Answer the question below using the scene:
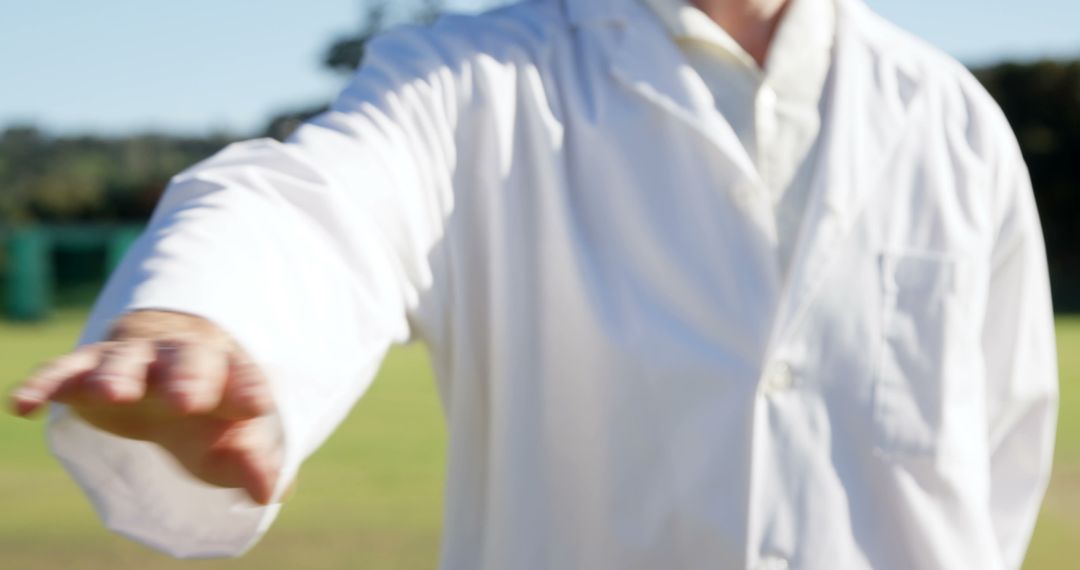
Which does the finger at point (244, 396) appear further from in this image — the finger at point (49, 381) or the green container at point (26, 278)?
the green container at point (26, 278)

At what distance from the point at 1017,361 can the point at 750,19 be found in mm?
720

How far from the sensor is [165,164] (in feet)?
84.4

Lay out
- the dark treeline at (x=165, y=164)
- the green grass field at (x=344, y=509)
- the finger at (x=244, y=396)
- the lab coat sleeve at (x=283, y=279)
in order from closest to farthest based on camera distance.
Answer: the finger at (x=244, y=396)
the lab coat sleeve at (x=283, y=279)
the green grass field at (x=344, y=509)
the dark treeline at (x=165, y=164)

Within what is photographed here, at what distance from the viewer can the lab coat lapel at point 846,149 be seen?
6.12 feet

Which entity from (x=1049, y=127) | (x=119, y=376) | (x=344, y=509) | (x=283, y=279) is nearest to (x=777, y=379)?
(x=283, y=279)

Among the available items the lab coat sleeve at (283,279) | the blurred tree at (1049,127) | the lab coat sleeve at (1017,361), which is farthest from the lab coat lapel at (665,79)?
the blurred tree at (1049,127)

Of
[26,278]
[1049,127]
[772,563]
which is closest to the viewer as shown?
[772,563]

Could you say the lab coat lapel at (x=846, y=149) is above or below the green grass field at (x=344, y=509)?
above

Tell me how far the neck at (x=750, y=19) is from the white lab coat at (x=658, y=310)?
101 millimetres

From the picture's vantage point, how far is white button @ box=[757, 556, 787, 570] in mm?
1824

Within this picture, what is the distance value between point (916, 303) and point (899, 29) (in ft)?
1.76

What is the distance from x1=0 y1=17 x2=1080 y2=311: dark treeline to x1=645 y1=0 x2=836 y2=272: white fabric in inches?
710

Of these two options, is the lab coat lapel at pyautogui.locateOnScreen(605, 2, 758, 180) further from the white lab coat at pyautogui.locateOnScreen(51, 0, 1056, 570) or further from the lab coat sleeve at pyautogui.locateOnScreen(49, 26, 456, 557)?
the lab coat sleeve at pyautogui.locateOnScreen(49, 26, 456, 557)

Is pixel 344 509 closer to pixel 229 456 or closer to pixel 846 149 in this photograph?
pixel 846 149
